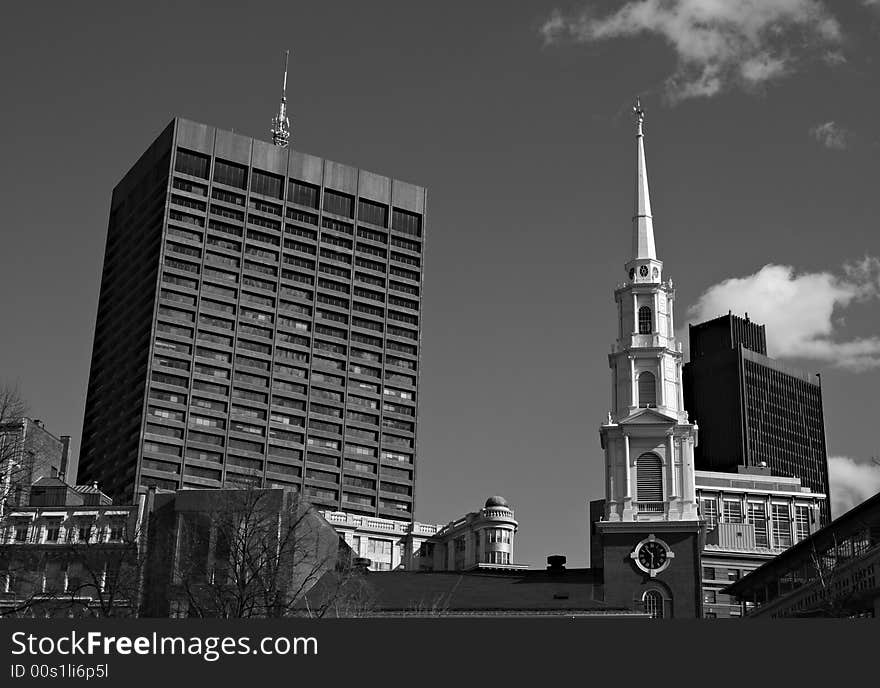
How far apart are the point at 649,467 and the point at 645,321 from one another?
12419mm

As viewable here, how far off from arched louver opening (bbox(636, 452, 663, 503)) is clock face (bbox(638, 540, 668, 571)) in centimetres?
340

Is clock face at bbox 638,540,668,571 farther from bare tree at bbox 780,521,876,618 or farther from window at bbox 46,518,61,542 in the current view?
window at bbox 46,518,61,542

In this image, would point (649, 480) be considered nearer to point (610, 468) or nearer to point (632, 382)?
point (610, 468)

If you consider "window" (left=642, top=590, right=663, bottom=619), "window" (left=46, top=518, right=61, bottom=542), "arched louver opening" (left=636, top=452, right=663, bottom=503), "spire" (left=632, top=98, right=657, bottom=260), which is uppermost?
"spire" (left=632, top=98, right=657, bottom=260)

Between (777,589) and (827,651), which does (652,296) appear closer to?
(777,589)

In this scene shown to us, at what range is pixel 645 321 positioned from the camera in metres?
102

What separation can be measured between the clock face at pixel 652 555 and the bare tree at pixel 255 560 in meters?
20.5

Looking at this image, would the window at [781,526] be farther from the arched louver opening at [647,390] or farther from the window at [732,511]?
the arched louver opening at [647,390]

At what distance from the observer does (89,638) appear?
3838 centimetres

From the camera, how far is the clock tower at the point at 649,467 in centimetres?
9250

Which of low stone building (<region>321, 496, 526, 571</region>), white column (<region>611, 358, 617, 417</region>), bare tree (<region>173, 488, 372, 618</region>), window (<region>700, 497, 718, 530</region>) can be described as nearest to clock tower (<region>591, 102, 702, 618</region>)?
white column (<region>611, 358, 617, 417</region>)

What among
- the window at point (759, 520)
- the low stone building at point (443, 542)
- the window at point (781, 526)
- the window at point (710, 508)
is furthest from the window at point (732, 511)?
the low stone building at point (443, 542)

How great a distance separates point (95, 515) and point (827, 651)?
73.9 meters

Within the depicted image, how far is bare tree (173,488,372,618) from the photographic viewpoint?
6625 cm
